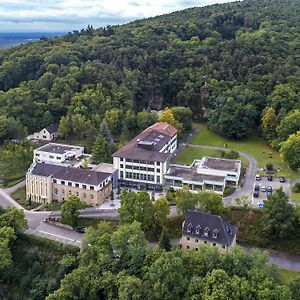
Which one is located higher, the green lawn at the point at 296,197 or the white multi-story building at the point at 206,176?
the white multi-story building at the point at 206,176

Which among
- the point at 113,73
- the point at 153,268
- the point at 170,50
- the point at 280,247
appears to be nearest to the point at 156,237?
the point at 153,268

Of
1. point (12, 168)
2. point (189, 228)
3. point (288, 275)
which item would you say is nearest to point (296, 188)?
point (288, 275)

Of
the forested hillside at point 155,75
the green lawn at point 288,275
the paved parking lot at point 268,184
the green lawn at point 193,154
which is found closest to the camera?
the green lawn at point 288,275

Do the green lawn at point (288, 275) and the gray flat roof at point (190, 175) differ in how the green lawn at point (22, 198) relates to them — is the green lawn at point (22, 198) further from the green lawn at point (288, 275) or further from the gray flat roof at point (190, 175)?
the green lawn at point (288, 275)

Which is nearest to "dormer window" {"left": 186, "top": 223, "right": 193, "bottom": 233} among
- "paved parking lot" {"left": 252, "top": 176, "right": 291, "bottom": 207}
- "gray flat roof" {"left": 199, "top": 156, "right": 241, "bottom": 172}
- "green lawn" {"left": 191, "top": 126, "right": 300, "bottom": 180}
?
"paved parking lot" {"left": 252, "top": 176, "right": 291, "bottom": 207}

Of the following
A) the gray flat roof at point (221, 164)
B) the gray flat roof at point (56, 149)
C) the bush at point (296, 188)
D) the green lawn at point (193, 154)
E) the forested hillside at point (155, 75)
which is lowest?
the green lawn at point (193, 154)

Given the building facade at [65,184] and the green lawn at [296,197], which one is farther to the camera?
the building facade at [65,184]

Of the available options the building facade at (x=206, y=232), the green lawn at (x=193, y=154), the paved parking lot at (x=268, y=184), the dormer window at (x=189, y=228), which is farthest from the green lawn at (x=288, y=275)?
the green lawn at (x=193, y=154)
